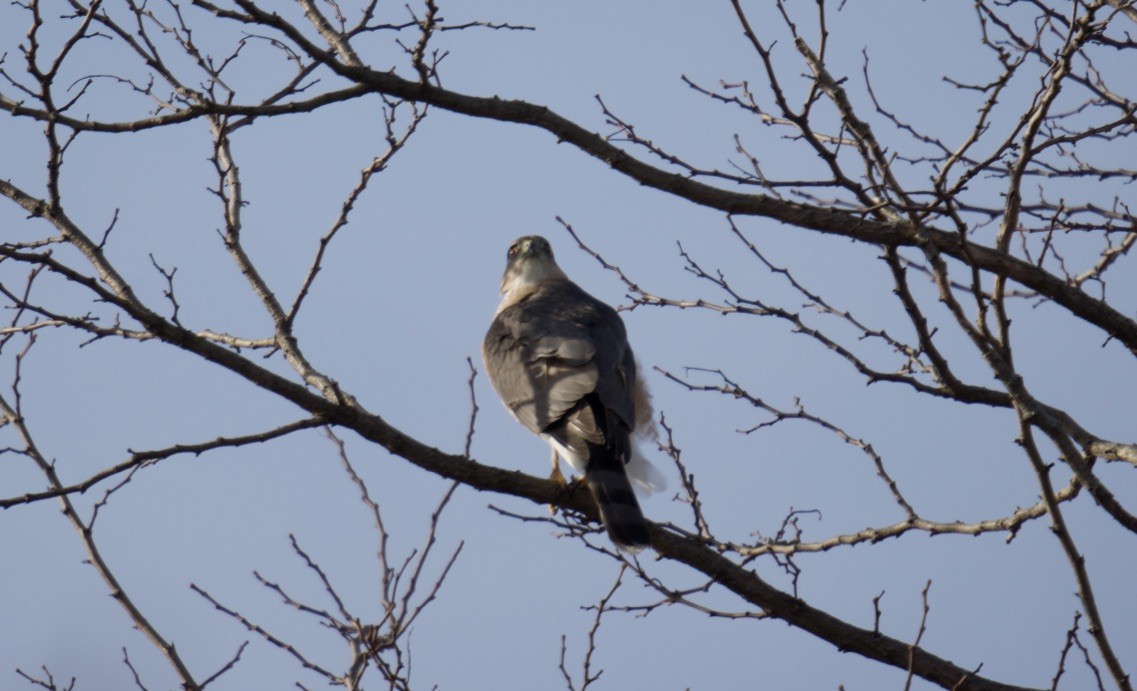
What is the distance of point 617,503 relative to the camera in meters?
4.86

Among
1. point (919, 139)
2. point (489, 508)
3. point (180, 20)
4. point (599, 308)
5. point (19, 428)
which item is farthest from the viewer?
point (599, 308)

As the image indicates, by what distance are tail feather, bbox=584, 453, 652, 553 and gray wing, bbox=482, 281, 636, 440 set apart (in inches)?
7.5

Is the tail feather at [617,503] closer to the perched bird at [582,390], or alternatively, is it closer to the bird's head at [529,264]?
the perched bird at [582,390]

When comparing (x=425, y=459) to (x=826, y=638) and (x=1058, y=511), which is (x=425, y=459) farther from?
(x=1058, y=511)

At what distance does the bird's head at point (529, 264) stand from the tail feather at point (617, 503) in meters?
2.74

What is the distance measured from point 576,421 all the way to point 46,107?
8.45ft

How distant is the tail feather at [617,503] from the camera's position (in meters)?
4.63

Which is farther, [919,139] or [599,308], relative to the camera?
[599,308]

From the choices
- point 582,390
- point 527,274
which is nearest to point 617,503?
point 582,390

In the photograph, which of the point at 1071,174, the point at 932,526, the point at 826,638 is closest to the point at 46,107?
the point at 826,638

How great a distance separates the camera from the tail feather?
4.63 m

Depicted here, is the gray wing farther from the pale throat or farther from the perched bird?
the pale throat

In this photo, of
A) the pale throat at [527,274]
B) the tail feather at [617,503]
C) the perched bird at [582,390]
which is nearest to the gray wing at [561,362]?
the perched bird at [582,390]

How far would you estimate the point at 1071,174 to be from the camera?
5.81 meters
